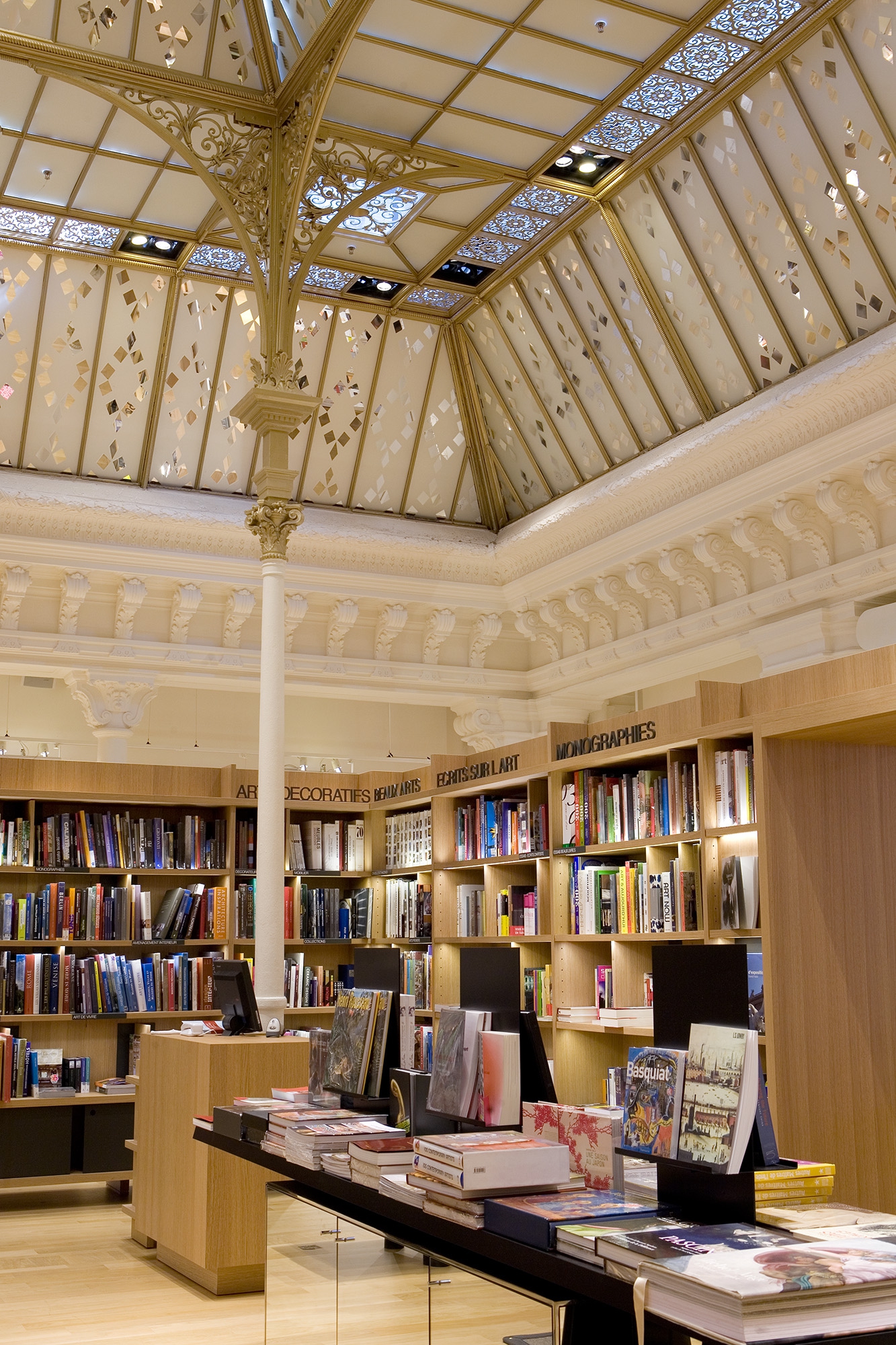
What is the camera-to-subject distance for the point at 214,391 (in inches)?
398

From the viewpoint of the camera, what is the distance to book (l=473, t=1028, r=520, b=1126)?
3.16 meters

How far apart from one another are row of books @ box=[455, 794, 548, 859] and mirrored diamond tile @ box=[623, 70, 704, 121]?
4112mm

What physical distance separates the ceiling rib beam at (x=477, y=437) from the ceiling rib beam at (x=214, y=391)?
1.70 m

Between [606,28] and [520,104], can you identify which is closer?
[606,28]

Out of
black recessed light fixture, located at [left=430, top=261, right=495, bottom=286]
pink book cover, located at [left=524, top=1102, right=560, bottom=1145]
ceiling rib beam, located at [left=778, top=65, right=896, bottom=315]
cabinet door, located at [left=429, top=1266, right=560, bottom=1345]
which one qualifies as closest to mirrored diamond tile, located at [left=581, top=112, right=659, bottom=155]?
ceiling rib beam, located at [left=778, top=65, right=896, bottom=315]

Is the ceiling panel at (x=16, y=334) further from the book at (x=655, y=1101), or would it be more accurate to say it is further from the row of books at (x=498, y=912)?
the book at (x=655, y=1101)

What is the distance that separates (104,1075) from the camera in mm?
8508

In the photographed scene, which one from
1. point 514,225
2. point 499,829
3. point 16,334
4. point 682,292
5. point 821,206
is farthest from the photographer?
point 16,334

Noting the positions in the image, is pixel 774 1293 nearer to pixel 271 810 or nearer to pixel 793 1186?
pixel 793 1186

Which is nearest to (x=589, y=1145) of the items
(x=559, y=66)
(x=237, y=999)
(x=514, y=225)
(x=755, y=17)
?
(x=237, y=999)

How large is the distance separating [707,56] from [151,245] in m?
4.02

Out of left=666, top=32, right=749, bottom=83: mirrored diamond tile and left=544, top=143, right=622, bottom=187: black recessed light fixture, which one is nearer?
left=666, top=32, right=749, bottom=83: mirrored diamond tile

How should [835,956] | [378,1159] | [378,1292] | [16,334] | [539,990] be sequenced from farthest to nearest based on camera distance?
[16,334]
[539,990]
[835,956]
[378,1159]
[378,1292]

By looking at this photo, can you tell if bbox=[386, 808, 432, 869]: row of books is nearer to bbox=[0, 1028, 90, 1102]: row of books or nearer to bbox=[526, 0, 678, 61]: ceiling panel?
bbox=[0, 1028, 90, 1102]: row of books
